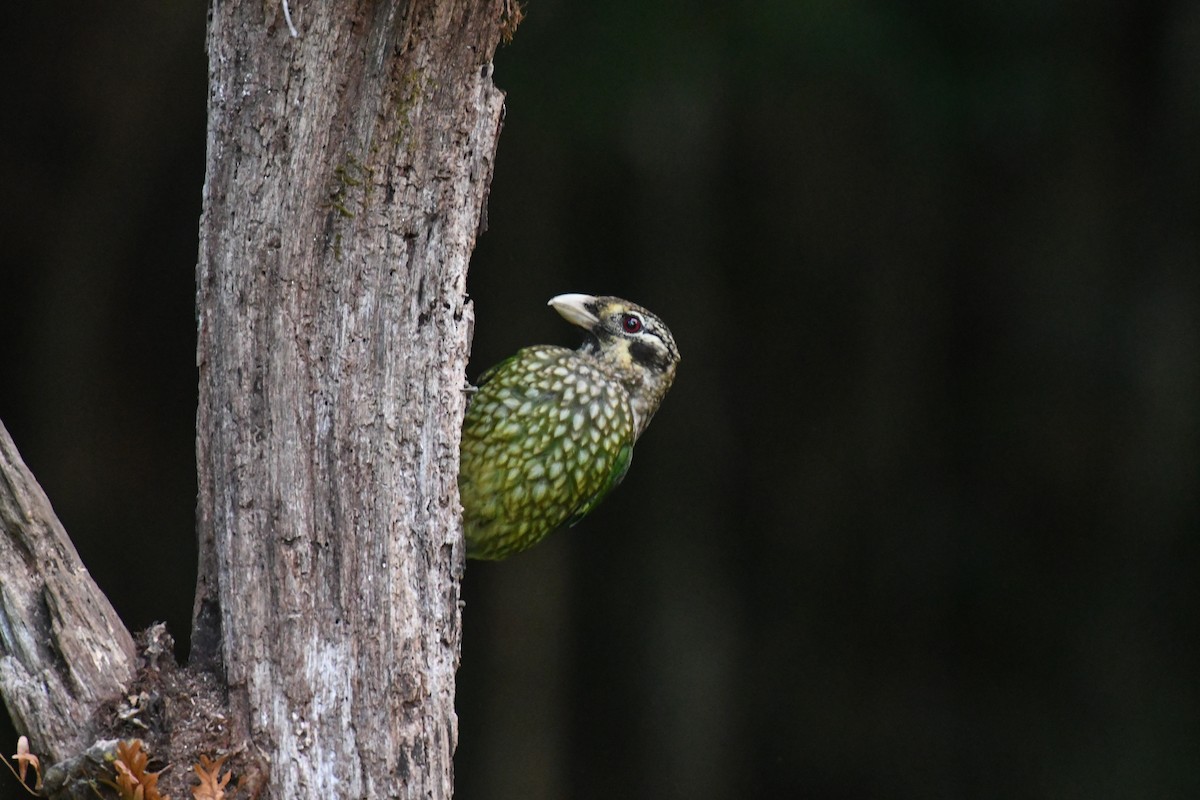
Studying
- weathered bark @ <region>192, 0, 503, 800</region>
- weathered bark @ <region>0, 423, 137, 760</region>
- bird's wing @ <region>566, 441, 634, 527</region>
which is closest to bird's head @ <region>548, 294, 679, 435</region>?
bird's wing @ <region>566, 441, 634, 527</region>

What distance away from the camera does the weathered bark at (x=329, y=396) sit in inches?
109

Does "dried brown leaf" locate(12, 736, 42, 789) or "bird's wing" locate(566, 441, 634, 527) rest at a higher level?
"bird's wing" locate(566, 441, 634, 527)

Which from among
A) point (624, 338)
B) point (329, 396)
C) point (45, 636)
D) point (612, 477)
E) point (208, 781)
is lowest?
Result: point (208, 781)

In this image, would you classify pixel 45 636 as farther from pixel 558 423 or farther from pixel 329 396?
pixel 558 423

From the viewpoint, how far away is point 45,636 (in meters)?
2.69

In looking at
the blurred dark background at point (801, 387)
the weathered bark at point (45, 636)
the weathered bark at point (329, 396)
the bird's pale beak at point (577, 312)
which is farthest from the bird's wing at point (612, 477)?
the blurred dark background at point (801, 387)

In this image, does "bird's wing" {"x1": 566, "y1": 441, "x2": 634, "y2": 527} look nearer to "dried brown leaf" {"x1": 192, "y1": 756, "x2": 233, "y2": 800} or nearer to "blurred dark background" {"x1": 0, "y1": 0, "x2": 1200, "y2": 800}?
"dried brown leaf" {"x1": 192, "y1": 756, "x2": 233, "y2": 800}

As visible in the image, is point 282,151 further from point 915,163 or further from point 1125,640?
point 1125,640

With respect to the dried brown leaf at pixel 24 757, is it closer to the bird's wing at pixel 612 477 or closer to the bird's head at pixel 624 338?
the bird's wing at pixel 612 477

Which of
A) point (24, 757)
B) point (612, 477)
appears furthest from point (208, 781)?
point (612, 477)

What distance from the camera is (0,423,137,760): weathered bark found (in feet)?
8.68

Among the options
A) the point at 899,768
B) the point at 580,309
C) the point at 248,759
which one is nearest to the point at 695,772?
the point at 899,768

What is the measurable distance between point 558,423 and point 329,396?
42.5 inches

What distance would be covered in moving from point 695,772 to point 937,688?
1417 millimetres
